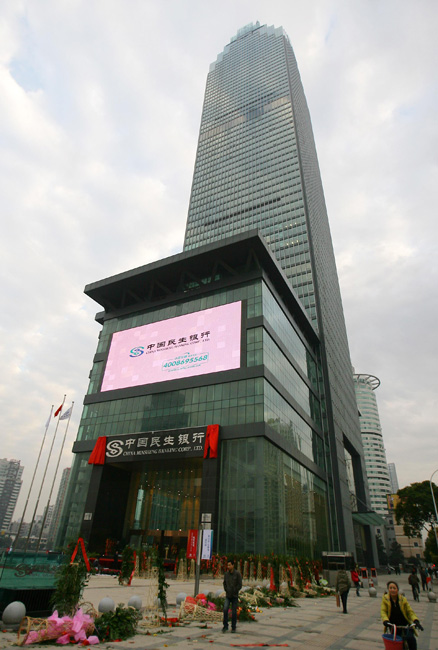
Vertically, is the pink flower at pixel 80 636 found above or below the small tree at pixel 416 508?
below

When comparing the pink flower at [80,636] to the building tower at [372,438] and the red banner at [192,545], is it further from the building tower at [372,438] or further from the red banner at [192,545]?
the building tower at [372,438]

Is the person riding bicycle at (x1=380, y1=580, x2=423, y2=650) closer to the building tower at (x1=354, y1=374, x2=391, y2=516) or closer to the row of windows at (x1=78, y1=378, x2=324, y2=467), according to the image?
the row of windows at (x1=78, y1=378, x2=324, y2=467)

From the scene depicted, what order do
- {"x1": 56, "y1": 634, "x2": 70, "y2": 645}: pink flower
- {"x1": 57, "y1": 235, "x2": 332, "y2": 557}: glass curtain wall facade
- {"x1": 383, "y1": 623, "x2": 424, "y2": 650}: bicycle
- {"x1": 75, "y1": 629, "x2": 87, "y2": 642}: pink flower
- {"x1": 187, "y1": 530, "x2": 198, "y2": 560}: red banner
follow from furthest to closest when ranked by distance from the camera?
{"x1": 57, "y1": 235, "x2": 332, "y2": 557}: glass curtain wall facade, {"x1": 187, "y1": 530, "x2": 198, "y2": 560}: red banner, {"x1": 75, "y1": 629, "x2": 87, "y2": 642}: pink flower, {"x1": 56, "y1": 634, "x2": 70, "y2": 645}: pink flower, {"x1": 383, "y1": 623, "x2": 424, "y2": 650}: bicycle

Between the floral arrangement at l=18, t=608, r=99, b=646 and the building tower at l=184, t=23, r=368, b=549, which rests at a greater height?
the building tower at l=184, t=23, r=368, b=549

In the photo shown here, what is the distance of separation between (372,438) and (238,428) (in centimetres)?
17597

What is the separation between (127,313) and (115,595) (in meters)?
41.9

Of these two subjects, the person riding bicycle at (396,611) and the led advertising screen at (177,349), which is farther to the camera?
the led advertising screen at (177,349)

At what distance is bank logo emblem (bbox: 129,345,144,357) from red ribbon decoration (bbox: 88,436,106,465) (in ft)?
35.6

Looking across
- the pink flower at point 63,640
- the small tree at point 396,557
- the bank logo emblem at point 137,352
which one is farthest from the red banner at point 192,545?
the small tree at point 396,557

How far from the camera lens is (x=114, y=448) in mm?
45031

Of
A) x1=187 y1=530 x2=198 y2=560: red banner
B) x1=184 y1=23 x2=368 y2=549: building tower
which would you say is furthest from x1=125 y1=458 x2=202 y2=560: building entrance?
x1=184 y1=23 x2=368 y2=549: building tower

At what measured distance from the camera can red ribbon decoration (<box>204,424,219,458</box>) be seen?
38.5 metres

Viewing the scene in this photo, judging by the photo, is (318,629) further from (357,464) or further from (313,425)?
(357,464)

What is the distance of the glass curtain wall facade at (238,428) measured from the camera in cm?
3684
